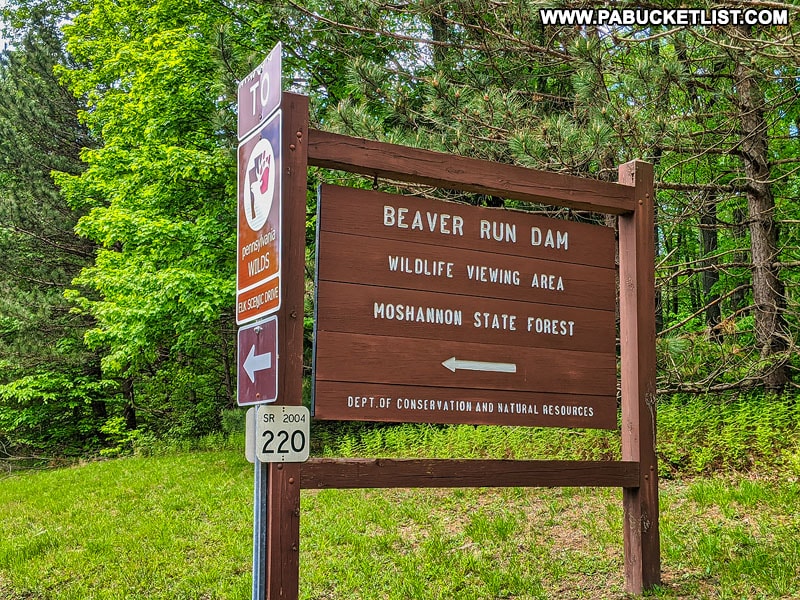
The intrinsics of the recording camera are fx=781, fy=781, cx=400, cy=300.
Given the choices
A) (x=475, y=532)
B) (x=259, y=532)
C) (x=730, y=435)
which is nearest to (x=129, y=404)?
(x=475, y=532)

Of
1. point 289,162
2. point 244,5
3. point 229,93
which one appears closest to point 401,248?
point 289,162

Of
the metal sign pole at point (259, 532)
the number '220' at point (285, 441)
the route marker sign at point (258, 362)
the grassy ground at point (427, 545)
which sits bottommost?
the grassy ground at point (427, 545)

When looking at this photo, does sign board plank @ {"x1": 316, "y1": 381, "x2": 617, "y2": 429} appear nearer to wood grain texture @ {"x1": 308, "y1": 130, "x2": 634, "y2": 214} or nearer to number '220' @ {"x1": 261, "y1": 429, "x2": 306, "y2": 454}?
number '220' @ {"x1": 261, "y1": 429, "x2": 306, "y2": 454}

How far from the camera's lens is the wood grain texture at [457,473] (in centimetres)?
428

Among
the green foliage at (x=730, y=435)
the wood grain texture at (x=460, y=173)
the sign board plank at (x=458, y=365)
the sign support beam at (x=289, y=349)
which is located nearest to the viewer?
the sign support beam at (x=289, y=349)

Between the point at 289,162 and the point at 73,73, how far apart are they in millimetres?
14180

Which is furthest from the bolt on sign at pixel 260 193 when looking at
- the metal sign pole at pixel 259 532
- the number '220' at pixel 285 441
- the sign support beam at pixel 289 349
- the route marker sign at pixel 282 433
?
the metal sign pole at pixel 259 532

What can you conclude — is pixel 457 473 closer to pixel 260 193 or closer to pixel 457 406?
pixel 457 406

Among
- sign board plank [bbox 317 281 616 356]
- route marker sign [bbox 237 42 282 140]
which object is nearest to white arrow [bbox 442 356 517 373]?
sign board plank [bbox 317 281 616 356]

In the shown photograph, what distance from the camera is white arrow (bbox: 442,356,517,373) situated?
4719 mm

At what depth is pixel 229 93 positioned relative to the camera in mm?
11672

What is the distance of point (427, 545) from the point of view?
6.71 meters

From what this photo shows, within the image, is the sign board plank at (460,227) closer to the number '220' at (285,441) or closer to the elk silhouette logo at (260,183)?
the elk silhouette logo at (260,183)

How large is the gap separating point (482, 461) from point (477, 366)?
0.57 metres
